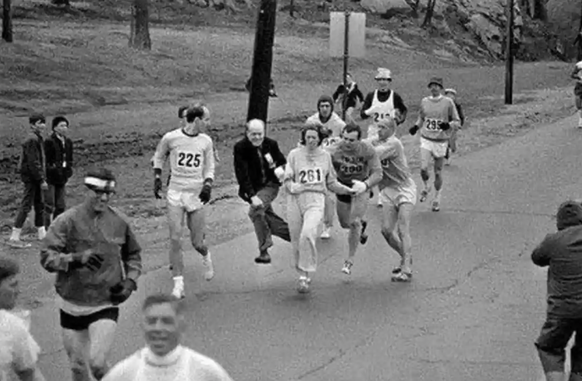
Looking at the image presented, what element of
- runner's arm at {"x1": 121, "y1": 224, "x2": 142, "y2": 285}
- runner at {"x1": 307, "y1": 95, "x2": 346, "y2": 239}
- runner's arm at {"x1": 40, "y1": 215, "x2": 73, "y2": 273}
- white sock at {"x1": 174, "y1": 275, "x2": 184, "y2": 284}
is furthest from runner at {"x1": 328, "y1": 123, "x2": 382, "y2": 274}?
runner's arm at {"x1": 40, "y1": 215, "x2": 73, "y2": 273}

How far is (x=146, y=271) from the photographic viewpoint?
14492 millimetres

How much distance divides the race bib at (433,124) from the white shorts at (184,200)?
5890 millimetres

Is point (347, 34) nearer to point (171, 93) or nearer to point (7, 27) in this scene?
point (171, 93)

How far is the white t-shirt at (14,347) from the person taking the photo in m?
6.83

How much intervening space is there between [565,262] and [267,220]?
5644mm

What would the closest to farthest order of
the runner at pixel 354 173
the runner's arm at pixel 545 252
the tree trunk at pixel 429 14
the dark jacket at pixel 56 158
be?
the runner's arm at pixel 545 252, the runner at pixel 354 173, the dark jacket at pixel 56 158, the tree trunk at pixel 429 14

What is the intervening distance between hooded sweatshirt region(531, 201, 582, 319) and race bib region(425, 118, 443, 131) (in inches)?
355

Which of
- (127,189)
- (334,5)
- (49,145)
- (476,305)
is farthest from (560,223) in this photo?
(334,5)

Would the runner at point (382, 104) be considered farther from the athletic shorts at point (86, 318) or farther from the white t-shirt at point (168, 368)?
the white t-shirt at point (168, 368)

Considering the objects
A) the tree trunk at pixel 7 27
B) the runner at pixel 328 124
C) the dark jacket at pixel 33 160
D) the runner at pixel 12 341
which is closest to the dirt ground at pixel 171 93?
the tree trunk at pixel 7 27

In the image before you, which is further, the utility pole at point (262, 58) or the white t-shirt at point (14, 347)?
the utility pole at point (262, 58)

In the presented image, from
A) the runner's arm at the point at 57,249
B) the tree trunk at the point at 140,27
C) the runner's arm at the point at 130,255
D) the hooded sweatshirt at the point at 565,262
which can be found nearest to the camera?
the runner's arm at the point at 57,249

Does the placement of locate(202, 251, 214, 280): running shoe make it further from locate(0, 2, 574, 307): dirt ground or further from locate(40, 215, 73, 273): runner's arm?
locate(40, 215, 73, 273): runner's arm

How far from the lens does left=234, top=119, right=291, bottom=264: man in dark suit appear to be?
45.7 ft
